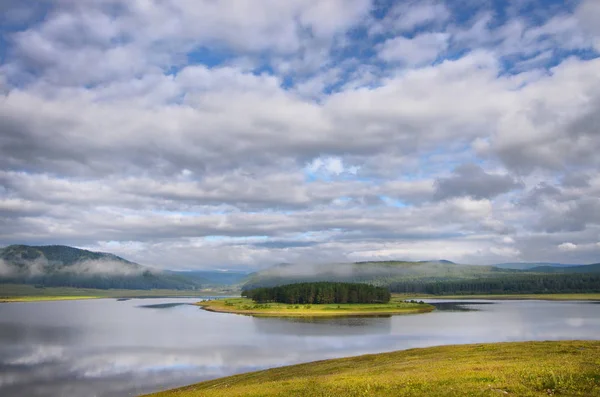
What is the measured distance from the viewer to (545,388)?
989 inches

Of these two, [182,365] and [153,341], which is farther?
[153,341]

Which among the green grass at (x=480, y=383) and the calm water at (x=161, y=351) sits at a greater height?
the green grass at (x=480, y=383)

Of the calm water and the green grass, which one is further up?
the green grass

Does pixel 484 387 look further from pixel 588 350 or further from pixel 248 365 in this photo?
pixel 248 365

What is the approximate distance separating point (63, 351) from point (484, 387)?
79.8m

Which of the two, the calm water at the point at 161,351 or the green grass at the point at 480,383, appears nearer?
the green grass at the point at 480,383

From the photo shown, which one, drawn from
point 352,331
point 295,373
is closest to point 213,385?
point 295,373

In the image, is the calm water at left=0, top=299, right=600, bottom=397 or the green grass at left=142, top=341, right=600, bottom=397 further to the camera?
the calm water at left=0, top=299, right=600, bottom=397

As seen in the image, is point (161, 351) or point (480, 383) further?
point (161, 351)

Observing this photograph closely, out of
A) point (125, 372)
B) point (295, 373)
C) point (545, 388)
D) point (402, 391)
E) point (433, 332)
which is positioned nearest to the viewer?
point (545, 388)

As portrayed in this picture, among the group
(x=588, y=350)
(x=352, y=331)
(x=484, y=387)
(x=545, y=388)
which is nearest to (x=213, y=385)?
(x=484, y=387)

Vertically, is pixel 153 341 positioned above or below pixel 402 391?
below

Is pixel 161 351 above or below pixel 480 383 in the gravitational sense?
below

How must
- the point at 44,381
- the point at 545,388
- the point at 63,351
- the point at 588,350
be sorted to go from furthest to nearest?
the point at 63,351 < the point at 44,381 < the point at 588,350 < the point at 545,388
